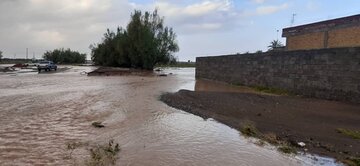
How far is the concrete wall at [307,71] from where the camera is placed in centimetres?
1439

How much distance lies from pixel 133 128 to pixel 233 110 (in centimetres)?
436

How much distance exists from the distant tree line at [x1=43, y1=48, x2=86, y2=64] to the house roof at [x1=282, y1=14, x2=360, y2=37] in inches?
4214

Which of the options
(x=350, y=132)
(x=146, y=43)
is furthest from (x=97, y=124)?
(x=146, y=43)

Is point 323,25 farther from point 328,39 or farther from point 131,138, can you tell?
point 131,138

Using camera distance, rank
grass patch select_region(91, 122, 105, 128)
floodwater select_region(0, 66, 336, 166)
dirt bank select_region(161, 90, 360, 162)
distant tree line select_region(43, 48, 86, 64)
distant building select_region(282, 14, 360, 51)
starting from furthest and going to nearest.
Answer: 1. distant tree line select_region(43, 48, 86, 64)
2. distant building select_region(282, 14, 360, 51)
3. grass patch select_region(91, 122, 105, 128)
4. dirt bank select_region(161, 90, 360, 162)
5. floodwater select_region(0, 66, 336, 166)

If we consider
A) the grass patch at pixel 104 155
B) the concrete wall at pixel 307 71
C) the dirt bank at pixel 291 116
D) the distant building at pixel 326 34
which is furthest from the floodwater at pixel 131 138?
the distant building at pixel 326 34

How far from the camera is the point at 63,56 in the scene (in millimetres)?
123625

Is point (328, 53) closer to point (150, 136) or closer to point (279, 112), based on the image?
point (279, 112)

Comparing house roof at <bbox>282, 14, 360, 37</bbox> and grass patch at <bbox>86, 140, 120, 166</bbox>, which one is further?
house roof at <bbox>282, 14, 360, 37</bbox>

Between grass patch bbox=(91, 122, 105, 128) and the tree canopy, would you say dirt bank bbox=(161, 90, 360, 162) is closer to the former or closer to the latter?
grass patch bbox=(91, 122, 105, 128)

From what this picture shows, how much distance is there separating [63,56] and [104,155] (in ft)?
406

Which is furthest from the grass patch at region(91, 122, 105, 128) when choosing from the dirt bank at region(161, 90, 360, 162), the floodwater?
the dirt bank at region(161, 90, 360, 162)

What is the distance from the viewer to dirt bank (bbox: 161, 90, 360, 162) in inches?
313

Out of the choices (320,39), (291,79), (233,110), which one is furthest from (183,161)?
(320,39)
